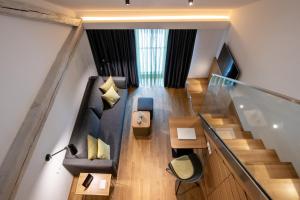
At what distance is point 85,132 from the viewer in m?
3.52

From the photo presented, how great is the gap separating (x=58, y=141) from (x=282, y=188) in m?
3.02

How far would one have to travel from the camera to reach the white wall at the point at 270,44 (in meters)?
2.23

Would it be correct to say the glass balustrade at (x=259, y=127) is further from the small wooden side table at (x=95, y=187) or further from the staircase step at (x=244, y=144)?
the small wooden side table at (x=95, y=187)

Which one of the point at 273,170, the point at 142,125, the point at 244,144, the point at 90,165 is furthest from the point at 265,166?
the point at 90,165

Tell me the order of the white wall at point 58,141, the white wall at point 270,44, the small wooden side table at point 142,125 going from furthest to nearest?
1. the small wooden side table at point 142,125
2. the white wall at point 58,141
3. the white wall at point 270,44

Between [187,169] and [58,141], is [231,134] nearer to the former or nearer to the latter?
[187,169]

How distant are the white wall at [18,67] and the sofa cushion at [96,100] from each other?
1.39 m

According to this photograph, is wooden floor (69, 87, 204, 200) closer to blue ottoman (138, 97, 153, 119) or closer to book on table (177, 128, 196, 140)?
blue ottoman (138, 97, 153, 119)

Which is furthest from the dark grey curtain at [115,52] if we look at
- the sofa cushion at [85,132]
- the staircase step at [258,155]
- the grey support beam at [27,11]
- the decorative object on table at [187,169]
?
the staircase step at [258,155]

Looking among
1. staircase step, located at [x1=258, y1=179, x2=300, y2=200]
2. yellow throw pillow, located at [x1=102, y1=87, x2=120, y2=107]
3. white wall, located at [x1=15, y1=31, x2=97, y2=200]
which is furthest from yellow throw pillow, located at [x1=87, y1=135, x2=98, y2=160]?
staircase step, located at [x1=258, y1=179, x2=300, y2=200]

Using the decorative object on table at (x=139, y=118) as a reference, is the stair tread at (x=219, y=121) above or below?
below

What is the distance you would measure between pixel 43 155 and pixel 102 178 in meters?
1.04

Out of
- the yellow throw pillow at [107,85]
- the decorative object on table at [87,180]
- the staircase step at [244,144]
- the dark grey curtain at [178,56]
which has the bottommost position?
the decorative object on table at [87,180]

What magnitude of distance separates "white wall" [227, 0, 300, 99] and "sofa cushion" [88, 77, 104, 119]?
2.96 meters
